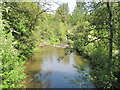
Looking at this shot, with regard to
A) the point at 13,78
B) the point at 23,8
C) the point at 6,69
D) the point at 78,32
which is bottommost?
the point at 13,78

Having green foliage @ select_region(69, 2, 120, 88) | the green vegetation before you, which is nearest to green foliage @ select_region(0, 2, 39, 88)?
the green vegetation

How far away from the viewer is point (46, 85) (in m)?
5.20

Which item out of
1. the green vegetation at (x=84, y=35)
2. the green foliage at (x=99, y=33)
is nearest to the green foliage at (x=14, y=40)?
the green vegetation at (x=84, y=35)

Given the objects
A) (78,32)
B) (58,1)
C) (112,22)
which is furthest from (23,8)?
(112,22)

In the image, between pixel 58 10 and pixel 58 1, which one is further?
pixel 58 10

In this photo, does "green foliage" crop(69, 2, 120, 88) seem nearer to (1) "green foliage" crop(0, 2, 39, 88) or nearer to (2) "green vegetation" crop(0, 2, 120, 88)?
(2) "green vegetation" crop(0, 2, 120, 88)

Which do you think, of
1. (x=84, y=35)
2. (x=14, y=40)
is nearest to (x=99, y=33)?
(x=84, y=35)

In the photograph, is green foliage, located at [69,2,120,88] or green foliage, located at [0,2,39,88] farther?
green foliage, located at [69,2,120,88]

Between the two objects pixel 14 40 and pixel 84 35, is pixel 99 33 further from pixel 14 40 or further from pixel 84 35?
pixel 14 40

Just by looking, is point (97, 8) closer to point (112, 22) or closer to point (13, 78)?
point (112, 22)

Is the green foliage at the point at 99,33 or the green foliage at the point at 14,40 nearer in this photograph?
the green foliage at the point at 14,40

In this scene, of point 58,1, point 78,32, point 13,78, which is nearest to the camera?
point 13,78

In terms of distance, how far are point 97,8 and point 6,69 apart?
3.00 m

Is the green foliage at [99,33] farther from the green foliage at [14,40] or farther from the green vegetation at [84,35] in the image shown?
the green foliage at [14,40]
